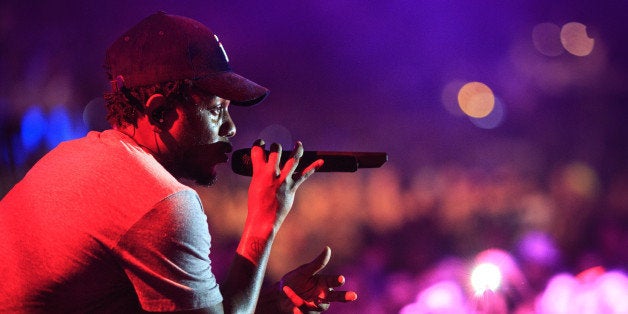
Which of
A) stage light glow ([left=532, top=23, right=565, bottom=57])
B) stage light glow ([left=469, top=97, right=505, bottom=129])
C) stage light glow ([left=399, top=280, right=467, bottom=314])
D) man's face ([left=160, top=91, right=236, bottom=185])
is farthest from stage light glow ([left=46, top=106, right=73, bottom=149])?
stage light glow ([left=532, top=23, right=565, bottom=57])

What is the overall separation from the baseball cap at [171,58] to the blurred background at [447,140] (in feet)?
4.52

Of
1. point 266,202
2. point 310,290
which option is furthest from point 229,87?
point 310,290

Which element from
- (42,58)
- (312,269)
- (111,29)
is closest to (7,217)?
(312,269)

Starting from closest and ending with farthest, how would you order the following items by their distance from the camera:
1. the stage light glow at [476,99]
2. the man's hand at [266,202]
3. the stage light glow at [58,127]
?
the man's hand at [266,202]
the stage light glow at [58,127]
the stage light glow at [476,99]

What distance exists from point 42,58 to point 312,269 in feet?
5.36

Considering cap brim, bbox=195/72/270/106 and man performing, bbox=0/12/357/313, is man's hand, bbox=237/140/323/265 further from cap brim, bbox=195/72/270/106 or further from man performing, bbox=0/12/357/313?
cap brim, bbox=195/72/270/106

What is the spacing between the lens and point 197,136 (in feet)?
5.10

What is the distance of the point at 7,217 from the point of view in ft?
4.36

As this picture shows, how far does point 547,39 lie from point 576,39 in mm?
205

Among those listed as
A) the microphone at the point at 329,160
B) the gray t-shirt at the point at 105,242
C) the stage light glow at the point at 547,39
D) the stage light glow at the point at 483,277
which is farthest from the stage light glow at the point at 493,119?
the gray t-shirt at the point at 105,242

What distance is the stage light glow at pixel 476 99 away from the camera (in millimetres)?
3391

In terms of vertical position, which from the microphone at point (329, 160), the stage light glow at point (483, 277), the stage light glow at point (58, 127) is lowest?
the stage light glow at point (483, 277)

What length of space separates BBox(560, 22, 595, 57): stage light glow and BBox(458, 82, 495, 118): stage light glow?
0.60 meters

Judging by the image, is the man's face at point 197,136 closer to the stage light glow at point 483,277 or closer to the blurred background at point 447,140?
the blurred background at point 447,140
